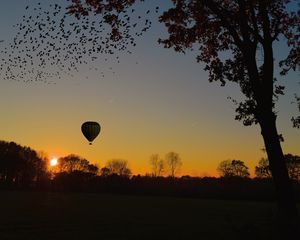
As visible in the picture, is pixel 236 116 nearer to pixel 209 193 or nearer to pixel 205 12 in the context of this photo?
pixel 205 12

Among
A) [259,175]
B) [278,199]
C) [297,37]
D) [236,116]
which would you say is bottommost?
[278,199]

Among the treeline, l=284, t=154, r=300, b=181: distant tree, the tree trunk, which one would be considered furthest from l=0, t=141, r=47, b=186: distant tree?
the tree trunk

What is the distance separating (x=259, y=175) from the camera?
128500 mm

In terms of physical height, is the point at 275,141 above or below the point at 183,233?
above

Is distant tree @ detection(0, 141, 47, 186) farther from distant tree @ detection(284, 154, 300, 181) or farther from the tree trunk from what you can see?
the tree trunk

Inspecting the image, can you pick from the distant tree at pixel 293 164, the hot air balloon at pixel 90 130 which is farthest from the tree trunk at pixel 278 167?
the distant tree at pixel 293 164

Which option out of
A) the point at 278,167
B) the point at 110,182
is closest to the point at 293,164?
the point at 110,182

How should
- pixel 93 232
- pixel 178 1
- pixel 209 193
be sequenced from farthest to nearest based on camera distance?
1. pixel 209 193
2. pixel 93 232
3. pixel 178 1

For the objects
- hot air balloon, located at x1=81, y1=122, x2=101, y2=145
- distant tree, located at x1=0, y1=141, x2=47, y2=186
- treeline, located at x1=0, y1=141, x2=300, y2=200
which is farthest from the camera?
distant tree, located at x1=0, y1=141, x2=47, y2=186

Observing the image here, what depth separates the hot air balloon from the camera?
48.7 meters

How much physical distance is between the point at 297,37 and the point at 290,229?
1148 centimetres

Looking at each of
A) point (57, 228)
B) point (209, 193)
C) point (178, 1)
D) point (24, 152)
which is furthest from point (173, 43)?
point (24, 152)

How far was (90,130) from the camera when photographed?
4903cm

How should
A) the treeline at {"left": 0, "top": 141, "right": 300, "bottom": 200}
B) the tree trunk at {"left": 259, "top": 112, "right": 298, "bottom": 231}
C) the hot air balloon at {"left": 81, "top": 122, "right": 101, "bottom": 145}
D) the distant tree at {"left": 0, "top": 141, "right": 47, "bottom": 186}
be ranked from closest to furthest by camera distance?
the tree trunk at {"left": 259, "top": 112, "right": 298, "bottom": 231}, the hot air balloon at {"left": 81, "top": 122, "right": 101, "bottom": 145}, the treeline at {"left": 0, "top": 141, "right": 300, "bottom": 200}, the distant tree at {"left": 0, "top": 141, "right": 47, "bottom": 186}
